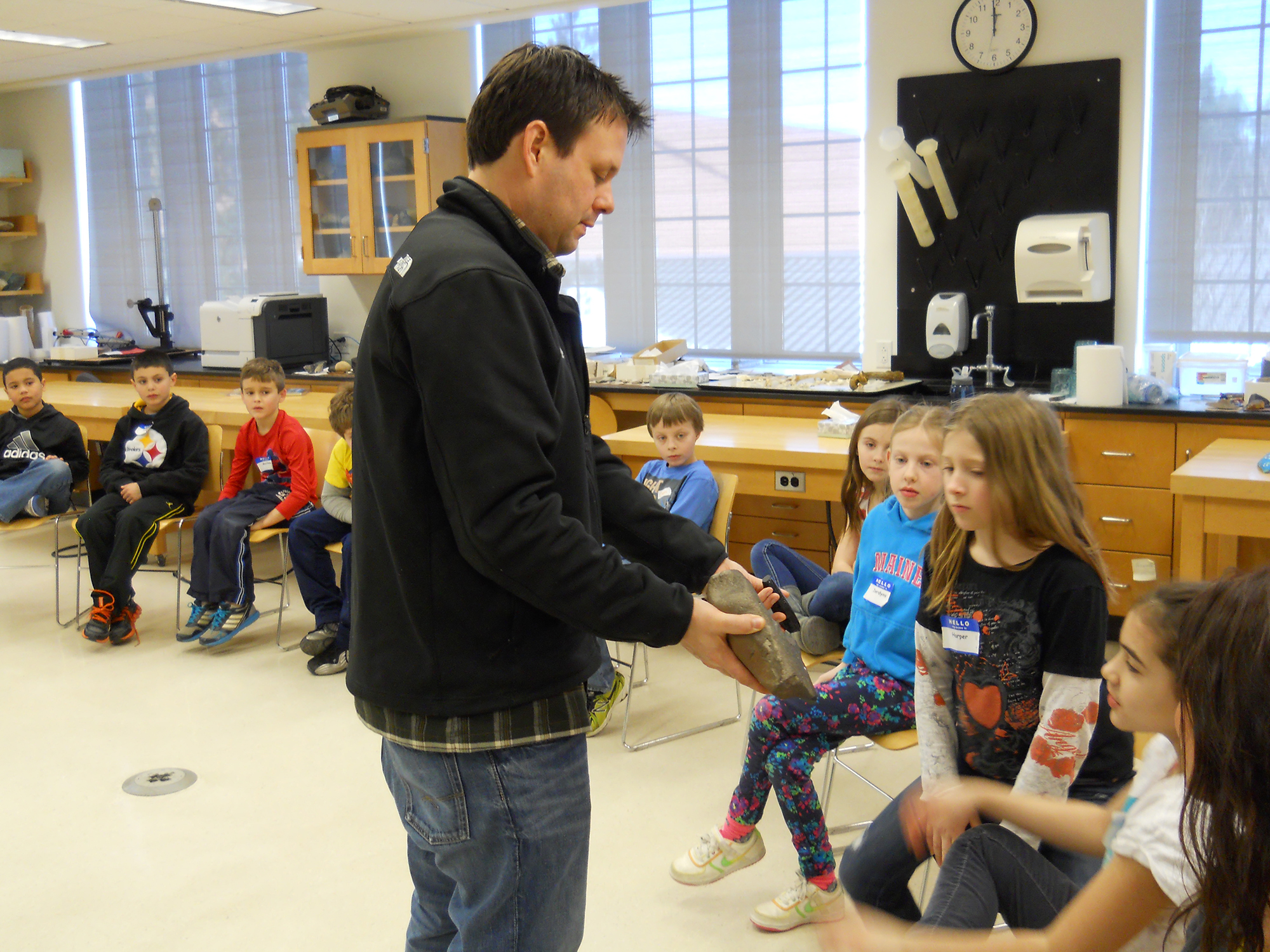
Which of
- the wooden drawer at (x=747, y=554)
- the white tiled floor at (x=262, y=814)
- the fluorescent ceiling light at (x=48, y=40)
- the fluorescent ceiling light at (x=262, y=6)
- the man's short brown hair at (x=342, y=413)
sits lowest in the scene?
the white tiled floor at (x=262, y=814)

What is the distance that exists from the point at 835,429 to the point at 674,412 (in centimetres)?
69

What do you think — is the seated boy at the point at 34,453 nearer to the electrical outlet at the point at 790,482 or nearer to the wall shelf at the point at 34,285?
the electrical outlet at the point at 790,482

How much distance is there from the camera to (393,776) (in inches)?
49.3

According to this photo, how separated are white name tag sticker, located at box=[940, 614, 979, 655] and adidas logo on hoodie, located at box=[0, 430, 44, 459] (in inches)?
151

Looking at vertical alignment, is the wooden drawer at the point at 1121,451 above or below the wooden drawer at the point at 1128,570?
above

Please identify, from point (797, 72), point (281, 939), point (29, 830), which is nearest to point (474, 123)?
point (281, 939)

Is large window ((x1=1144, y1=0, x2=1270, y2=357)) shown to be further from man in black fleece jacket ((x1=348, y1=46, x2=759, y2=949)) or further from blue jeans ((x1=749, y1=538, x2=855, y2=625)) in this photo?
man in black fleece jacket ((x1=348, y1=46, x2=759, y2=949))

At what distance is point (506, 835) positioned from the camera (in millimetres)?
1131

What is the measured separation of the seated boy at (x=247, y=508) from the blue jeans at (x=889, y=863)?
274 centimetres

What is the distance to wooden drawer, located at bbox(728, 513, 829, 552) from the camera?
13.0ft

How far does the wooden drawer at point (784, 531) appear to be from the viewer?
13.0 ft

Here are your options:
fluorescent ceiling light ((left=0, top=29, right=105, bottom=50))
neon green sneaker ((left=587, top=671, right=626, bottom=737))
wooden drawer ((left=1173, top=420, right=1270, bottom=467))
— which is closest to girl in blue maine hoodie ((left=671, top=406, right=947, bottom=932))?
neon green sneaker ((left=587, top=671, right=626, bottom=737))

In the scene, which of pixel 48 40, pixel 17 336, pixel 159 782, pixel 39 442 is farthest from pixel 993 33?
pixel 17 336

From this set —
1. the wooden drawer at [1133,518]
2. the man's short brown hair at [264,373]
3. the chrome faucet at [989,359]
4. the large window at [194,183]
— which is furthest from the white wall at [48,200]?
the wooden drawer at [1133,518]
